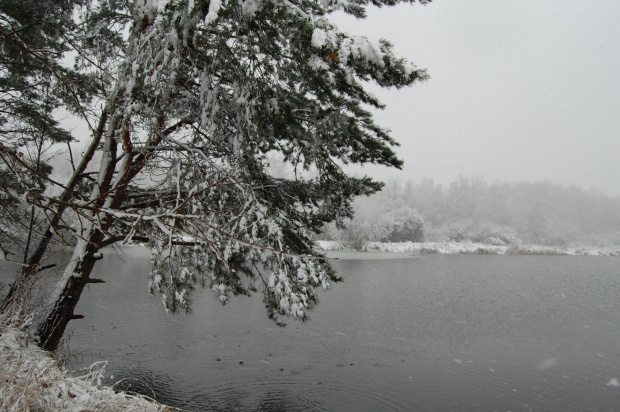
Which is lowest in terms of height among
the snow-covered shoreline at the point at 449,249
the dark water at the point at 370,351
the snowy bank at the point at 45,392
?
the dark water at the point at 370,351

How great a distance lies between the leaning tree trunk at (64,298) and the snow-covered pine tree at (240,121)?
0.02 meters

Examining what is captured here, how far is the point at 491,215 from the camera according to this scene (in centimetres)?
7506

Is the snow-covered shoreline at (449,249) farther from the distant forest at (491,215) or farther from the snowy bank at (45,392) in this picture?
the snowy bank at (45,392)

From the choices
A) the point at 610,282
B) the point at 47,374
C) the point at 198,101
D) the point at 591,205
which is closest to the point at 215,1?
the point at 198,101

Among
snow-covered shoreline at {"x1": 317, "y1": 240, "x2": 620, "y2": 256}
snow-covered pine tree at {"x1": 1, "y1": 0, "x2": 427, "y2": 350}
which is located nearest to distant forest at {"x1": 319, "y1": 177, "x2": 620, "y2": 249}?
snow-covered shoreline at {"x1": 317, "y1": 240, "x2": 620, "y2": 256}

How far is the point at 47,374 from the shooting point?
4.16 m

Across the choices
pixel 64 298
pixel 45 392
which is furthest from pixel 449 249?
pixel 45 392

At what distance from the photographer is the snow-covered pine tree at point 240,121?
13.6 feet

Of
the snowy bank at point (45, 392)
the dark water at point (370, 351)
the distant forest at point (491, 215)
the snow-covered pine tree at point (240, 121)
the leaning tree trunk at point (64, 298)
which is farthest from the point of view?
the distant forest at point (491, 215)

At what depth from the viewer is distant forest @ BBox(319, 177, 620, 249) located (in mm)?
51312

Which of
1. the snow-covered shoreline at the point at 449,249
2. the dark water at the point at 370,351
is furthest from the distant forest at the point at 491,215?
the dark water at the point at 370,351

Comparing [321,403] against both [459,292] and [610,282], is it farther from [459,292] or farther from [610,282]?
[610,282]

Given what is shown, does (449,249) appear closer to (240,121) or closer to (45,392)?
(240,121)

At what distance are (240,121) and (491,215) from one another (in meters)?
77.8
